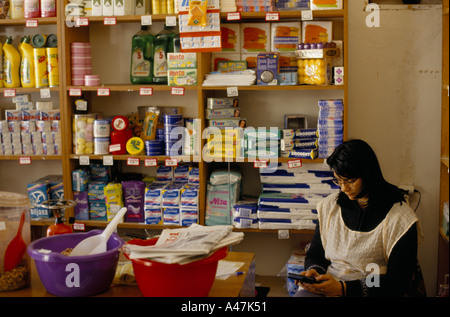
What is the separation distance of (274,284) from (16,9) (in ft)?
8.63

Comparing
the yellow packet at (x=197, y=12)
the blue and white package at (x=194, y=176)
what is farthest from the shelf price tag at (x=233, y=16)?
the blue and white package at (x=194, y=176)

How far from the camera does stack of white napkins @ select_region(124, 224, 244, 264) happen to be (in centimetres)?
187

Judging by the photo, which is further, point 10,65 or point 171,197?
point 10,65

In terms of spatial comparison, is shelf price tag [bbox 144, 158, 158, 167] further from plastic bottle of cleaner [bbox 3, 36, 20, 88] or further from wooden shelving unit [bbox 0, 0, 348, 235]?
plastic bottle of cleaner [bbox 3, 36, 20, 88]

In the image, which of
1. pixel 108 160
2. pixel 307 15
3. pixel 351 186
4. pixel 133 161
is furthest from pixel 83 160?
pixel 351 186

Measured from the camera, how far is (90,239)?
2.13m

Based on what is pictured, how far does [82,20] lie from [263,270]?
2.18 metres

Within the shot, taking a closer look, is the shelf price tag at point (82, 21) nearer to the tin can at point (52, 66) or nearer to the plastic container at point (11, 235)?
the tin can at point (52, 66)

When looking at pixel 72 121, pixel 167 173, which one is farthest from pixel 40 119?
pixel 167 173

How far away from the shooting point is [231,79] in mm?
3703

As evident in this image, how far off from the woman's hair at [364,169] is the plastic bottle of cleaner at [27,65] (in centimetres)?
236

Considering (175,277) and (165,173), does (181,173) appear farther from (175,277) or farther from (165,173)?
(175,277)

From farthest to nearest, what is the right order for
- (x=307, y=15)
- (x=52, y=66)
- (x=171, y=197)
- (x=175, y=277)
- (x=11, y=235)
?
(x=52, y=66), (x=171, y=197), (x=307, y=15), (x=11, y=235), (x=175, y=277)

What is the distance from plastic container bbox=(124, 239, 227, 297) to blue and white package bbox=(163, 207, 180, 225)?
73.5 inches
